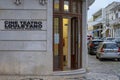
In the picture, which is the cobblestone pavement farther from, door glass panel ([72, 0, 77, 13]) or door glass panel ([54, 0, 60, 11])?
door glass panel ([54, 0, 60, 11])

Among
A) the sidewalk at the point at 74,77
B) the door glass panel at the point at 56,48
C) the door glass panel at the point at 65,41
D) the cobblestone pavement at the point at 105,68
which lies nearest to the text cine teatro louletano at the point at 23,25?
the door glass panel at the point at 56,48

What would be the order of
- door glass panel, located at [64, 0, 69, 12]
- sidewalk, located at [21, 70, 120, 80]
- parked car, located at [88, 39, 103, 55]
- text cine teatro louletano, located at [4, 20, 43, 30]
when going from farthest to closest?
1. parked car, located at [88, 39, 103, 55]
2. door glass panel, located at [64, 0, 69, 12]
3. text cine teatro louletano, located at [4, 20, 43, 30]
4. sidewalk, located at [21, 70, 120, 80]

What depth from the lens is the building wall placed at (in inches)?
624

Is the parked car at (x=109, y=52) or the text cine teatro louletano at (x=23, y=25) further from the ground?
the text cine teatro louletano at (x=23, y=25)

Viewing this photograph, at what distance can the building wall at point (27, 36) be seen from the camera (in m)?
15.8

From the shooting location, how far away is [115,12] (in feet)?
249

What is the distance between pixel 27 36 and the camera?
16016mm

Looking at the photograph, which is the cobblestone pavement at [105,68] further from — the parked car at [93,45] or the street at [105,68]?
the parked car at [93,45]

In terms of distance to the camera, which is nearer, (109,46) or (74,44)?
(74,44)

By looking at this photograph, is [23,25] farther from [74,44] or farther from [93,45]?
[93,45]

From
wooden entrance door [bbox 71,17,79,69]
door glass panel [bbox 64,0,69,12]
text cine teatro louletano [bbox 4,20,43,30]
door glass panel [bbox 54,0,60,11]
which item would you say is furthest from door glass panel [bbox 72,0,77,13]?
text cine teatro louletano [bbox 4,20,43,30]

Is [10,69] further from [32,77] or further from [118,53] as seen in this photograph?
[118,53]

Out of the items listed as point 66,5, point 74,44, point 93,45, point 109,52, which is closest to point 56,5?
point 66,5

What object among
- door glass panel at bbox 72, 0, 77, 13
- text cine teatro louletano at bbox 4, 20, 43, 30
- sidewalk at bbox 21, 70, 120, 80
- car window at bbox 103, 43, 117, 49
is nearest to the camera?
sidewalk at bbox 21, 70, 120, 80
